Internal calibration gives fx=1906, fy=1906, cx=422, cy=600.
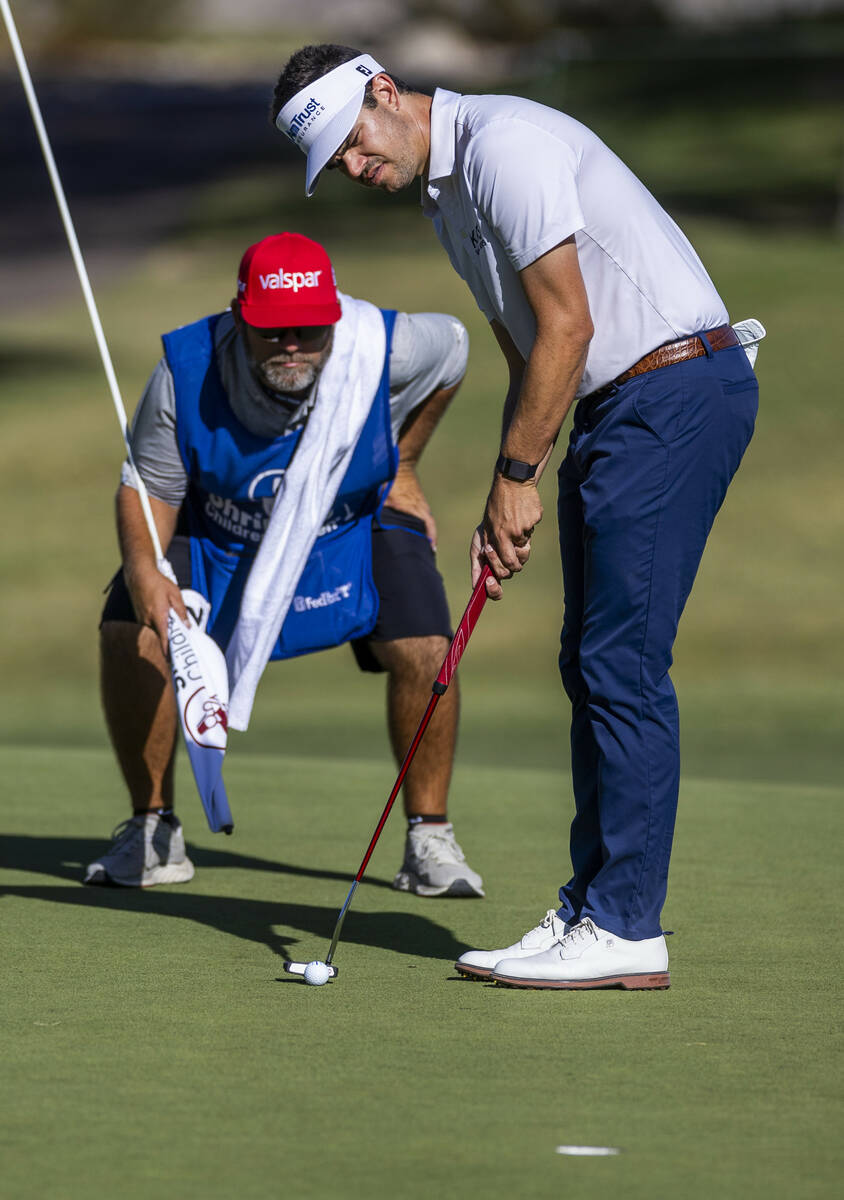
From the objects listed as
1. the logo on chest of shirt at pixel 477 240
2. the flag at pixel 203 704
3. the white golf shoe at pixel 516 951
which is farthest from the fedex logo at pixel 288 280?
the white golf shoe at pixel 516 951

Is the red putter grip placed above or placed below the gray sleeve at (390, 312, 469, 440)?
below

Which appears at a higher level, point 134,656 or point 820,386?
point 820,386

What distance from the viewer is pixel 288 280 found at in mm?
4855

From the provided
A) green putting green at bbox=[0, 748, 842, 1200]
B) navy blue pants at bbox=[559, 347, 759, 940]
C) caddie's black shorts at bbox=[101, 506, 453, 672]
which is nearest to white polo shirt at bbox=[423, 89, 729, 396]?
navy blue pants at bbox=[559, 347, 759, 940]

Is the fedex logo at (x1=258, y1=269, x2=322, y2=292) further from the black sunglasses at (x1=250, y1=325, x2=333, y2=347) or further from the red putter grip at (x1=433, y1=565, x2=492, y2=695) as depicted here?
the red putter grip at (x1=433, y1=565, x2=492, y2=695)

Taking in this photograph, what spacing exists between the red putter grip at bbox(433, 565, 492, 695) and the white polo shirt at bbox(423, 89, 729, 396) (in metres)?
0.47

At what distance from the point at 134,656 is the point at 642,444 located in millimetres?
1950

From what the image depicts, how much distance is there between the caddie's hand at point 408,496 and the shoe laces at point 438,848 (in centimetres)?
96

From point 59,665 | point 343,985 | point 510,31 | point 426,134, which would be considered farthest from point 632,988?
point 510,31

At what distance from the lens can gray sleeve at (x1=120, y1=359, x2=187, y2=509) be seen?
16.9ft

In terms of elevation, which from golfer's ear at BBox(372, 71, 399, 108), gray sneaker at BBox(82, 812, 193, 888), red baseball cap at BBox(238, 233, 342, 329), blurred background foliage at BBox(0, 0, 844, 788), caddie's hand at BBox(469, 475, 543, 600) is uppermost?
blurred background foliage at BBox(0, 0, 844, 788)

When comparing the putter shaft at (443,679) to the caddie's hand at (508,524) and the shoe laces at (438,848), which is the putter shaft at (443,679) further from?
the shoe laces at (438,848)

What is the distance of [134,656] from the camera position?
5.28 metres

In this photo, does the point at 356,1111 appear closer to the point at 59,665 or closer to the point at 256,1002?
the point at 256,1002
